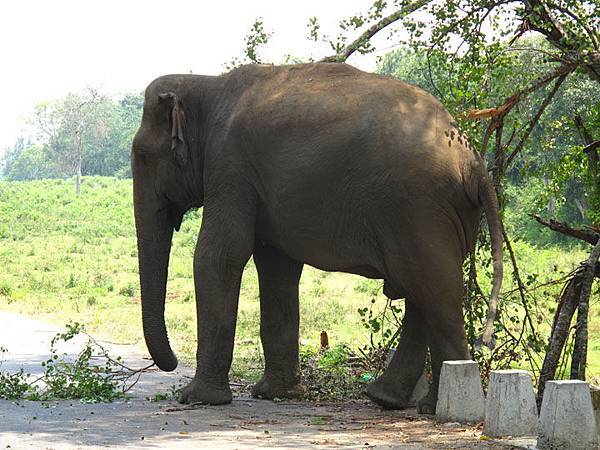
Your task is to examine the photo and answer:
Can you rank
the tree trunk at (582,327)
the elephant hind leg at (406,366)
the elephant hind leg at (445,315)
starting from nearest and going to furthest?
the tree trunk at (582,327)
the elephant hind leg at (445,315)
the elephant hind leg at (406,366)

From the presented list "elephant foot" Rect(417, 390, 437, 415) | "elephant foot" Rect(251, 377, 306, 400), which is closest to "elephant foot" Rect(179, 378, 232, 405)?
"elephant foot" Rect(251, 377, 306, 400)

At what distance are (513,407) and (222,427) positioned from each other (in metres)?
2.20

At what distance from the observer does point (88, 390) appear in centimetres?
1018

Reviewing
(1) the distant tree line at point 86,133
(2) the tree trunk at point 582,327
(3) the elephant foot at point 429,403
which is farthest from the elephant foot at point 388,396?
(1) the distant tree line at point 86,133

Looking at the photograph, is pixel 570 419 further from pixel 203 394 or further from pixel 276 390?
pixel 276 390

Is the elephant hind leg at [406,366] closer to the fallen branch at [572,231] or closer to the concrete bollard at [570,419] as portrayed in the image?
the fallen branch at [572,231]

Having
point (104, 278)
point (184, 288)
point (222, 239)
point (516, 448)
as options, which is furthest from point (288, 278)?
point (104, 278)

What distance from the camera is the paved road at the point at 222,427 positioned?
775cm

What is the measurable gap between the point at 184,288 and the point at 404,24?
14.3 meters

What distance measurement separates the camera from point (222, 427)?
854cm

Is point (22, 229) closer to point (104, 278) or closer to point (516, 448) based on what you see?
point (104, 278)

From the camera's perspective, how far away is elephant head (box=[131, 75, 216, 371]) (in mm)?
10273

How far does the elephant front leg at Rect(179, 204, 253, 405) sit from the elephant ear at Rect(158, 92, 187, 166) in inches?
28.3

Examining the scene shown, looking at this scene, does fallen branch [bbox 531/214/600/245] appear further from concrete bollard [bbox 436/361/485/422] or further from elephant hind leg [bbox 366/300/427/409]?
concrete bollard [bbox 436/361/485/422]
